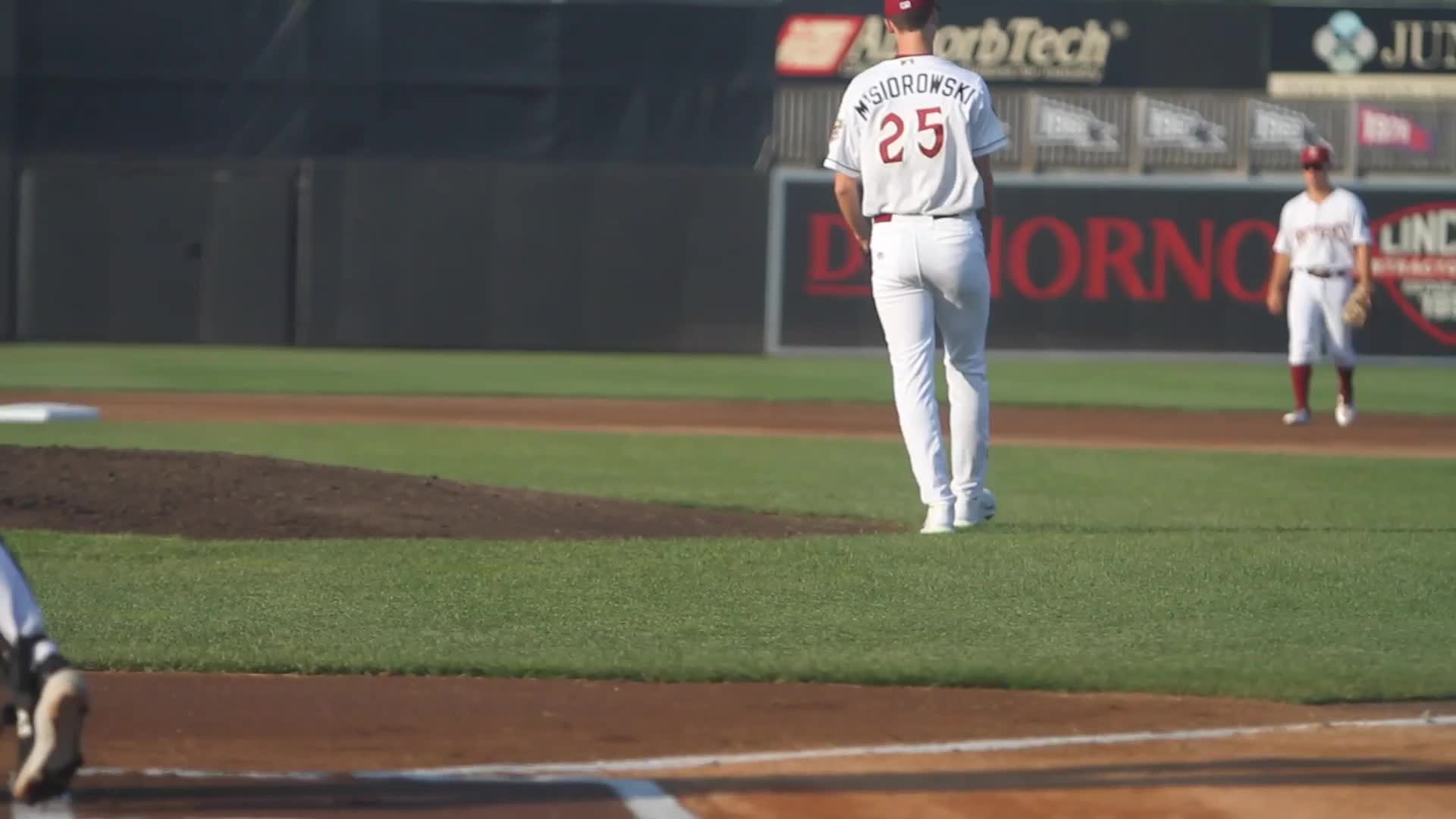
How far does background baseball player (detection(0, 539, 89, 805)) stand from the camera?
3.41 m

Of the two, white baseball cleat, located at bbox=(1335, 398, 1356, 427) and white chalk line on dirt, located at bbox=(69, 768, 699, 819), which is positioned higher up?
white baseball cleat, located at bbox=(1335, 398, 1356, 427)

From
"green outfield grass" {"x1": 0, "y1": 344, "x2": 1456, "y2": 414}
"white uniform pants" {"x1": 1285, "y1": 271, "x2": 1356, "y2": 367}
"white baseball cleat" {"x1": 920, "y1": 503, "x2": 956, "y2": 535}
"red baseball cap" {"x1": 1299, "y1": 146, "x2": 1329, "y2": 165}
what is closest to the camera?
"white baseball cleat" {"x1": 920, "y1": 503, "x2": 956, "y2": 535}

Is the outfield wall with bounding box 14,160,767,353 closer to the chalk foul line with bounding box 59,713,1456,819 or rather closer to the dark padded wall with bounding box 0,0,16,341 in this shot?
the dark padded wall with bounding box 0,0,16,341

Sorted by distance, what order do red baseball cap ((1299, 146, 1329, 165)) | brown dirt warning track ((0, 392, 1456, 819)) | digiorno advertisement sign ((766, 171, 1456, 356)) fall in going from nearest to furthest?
brown dirt warning track ((0, 392, 1456, 819)), red baseball cap ((1299, 146, 1329, 165)), digiorno advertisement sign ((766, 171, 1456, 356))

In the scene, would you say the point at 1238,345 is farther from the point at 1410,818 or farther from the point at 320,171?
the point at 1410,818

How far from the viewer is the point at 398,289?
23812mm

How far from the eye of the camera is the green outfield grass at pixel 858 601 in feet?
16.9

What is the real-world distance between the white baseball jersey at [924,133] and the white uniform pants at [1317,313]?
7424 millimetres

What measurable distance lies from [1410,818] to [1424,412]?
46.2 ft

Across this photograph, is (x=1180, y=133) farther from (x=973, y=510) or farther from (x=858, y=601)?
(x=858, y=601)

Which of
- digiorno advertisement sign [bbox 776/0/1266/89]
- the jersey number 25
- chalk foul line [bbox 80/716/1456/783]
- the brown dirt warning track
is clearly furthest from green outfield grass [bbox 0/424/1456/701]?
digiorno advertisement sign [bbox 776/0/1266/89]

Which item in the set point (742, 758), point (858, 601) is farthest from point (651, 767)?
point (858, 601)

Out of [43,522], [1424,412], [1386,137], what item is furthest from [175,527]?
[1386,137]

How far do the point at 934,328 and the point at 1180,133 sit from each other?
2133 centimetres
